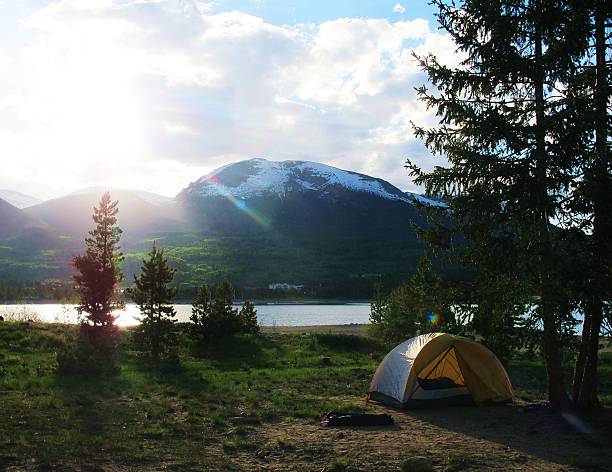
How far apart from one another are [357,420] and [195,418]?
14.3ft

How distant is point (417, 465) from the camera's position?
10781 mm

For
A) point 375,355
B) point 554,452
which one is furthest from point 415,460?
point 375,355

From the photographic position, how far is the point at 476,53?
53.4 feet

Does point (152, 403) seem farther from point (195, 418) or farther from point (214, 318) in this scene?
point (214, 318)

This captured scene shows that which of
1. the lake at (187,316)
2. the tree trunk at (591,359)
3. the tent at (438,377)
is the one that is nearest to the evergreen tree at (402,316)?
the tent at (438,377)

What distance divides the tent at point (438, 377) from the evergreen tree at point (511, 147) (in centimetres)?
221

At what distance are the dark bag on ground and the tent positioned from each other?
93.8 inches

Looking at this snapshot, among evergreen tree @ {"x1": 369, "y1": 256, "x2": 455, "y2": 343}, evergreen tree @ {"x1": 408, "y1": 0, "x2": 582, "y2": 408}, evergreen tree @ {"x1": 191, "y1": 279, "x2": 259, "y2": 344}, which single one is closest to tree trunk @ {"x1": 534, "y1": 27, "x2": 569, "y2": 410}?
evergreen tree @ {"x1": 408, "y1": 0, "x2": 582, "y2": 408}

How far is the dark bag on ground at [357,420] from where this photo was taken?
49.0ft

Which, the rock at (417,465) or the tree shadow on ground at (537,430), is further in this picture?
the tree shadow on ground at (537,430)

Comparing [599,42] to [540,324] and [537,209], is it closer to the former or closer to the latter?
[537,209]

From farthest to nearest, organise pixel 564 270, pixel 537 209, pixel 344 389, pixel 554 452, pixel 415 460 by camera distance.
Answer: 1. pixel 344 389
2. pixel 537 209
3. pixel 564 270
4. pixel 554 452
5. pixel 415 460

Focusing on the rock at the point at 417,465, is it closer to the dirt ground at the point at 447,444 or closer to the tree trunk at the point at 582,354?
the dirt ground at the point at 447,444

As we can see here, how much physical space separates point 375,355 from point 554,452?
26049mm
